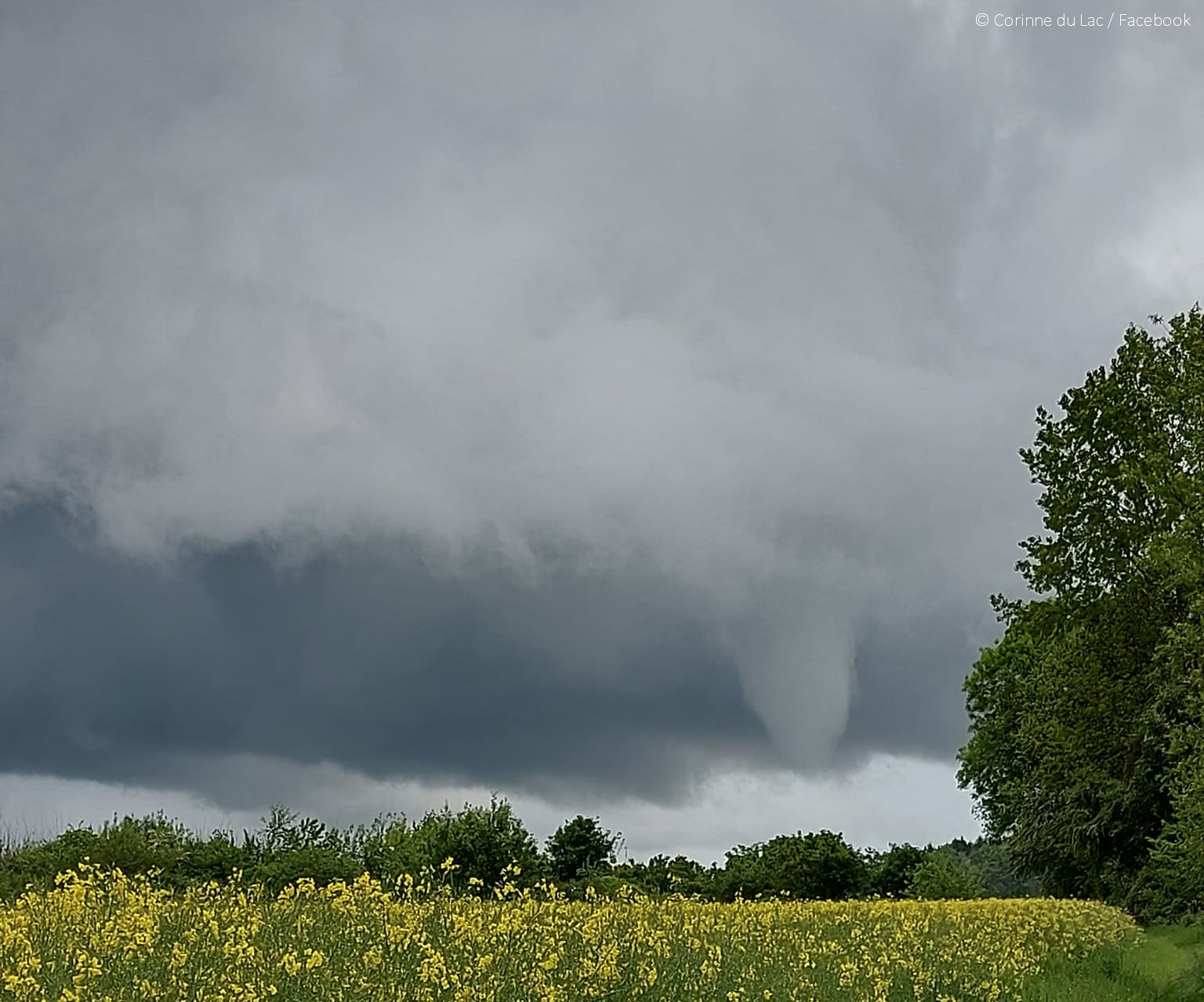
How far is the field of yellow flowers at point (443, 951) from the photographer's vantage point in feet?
28.4

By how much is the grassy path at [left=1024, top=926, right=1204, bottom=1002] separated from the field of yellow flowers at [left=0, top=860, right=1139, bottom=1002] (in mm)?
646

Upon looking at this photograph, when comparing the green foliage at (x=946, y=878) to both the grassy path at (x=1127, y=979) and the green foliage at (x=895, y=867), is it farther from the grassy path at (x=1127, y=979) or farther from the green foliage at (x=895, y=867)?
the grassy path at (x=1127, y=979)

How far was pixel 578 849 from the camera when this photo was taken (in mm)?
29688

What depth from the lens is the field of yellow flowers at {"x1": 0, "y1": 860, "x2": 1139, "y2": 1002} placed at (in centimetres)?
865

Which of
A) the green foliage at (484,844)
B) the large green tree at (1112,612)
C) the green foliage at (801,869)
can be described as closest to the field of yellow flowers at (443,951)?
the green foliage at (484,844)

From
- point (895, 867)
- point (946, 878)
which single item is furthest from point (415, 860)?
point (895, 867)

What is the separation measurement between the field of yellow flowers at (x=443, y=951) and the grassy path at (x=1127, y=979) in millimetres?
646

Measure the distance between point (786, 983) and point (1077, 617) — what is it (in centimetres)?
2833

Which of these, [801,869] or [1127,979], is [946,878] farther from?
[1127,979]

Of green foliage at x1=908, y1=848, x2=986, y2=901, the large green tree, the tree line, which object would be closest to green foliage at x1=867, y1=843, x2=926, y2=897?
green foliage at x1=908, y1=848, x2=986, y2=901

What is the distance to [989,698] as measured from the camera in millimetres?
49812

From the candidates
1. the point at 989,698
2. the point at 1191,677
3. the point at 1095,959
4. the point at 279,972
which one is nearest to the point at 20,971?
the point at 279,972

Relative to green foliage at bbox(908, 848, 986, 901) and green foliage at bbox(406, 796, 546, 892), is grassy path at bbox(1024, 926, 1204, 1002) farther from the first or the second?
green foliage at bbox(908, 848, 986, 901)

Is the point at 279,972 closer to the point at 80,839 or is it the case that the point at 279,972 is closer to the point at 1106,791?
the point at 80,839
